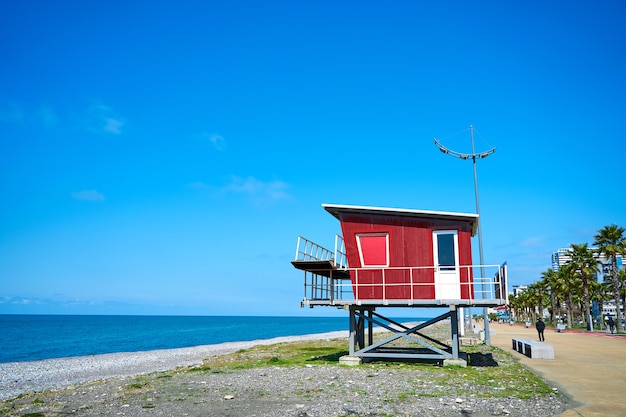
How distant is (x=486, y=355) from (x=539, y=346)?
2.86m

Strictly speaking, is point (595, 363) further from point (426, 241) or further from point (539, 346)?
point (426, 241)

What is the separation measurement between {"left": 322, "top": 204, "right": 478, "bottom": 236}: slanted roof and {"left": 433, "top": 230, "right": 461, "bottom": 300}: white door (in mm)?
696

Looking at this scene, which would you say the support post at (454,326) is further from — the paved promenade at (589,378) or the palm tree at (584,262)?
the palm tree at (584,262)

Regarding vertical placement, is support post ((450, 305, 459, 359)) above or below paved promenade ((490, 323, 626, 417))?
above

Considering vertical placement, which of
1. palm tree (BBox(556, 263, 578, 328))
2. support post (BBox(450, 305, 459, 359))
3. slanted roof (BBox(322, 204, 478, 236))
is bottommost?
support post (BBox(450, 305, 459, 359))

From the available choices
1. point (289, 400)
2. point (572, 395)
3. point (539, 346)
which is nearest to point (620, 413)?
point (572, 395)

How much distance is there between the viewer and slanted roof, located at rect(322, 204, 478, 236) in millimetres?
21203

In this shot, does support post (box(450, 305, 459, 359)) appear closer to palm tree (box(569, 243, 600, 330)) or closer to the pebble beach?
the pebble beach

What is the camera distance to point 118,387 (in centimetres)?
1841

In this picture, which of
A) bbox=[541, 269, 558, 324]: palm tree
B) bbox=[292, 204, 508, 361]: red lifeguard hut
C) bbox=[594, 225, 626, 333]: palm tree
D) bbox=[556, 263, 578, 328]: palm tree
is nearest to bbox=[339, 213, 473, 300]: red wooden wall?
bbox=[292, 204, 508, 361]: red lifeguard hut

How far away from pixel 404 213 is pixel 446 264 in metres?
2.90

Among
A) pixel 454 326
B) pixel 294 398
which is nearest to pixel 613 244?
pixel 454 326

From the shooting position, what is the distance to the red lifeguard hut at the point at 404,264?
21.0 m

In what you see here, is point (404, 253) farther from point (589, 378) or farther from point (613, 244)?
point (613, 244)
